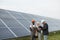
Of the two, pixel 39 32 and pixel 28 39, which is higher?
pixel 39 32

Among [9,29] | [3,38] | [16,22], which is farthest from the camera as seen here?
[16,22]

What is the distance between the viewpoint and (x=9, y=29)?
1702 cm

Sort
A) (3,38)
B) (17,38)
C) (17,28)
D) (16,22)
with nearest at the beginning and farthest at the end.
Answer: (3,38)
(17,38)
(17,28)
(16,22)

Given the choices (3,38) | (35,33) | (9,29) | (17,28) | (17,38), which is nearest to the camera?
(35,33)

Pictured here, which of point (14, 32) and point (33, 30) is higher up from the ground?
point (33, 30)

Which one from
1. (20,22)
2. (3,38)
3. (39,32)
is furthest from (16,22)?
(39,32)

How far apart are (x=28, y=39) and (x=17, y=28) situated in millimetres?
2230

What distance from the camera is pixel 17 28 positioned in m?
18.4

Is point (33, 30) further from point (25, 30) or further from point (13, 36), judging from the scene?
point (25, 30)

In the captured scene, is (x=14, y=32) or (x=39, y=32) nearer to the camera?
(x=39, y=32)

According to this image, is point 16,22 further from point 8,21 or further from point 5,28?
point 5,28

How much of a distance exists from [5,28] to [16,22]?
319cm

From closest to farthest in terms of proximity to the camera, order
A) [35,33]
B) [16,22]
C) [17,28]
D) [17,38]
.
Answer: [35,33] → [17,38] → [17,28] → [16,22]

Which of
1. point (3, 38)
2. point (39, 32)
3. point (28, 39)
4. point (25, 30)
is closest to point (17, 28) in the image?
point (25, 30)
